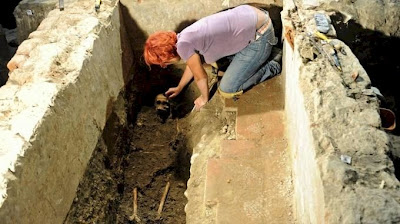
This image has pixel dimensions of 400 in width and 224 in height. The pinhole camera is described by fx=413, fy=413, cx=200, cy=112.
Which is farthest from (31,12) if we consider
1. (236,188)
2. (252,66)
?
(236,188)

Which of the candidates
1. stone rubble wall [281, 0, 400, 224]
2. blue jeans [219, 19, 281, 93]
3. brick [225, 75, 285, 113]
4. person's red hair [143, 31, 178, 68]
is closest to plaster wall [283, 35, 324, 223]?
stone rubble wall [281, 0, 400, 224]

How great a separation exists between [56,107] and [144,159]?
1540 mm

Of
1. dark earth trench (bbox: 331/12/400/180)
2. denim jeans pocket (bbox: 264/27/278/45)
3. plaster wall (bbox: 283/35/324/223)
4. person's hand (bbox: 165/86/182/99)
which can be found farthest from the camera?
person's hand (bbox: 165/86/182/99)

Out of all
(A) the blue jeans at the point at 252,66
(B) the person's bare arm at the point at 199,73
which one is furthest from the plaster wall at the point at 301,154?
(B) the person's bare arm at the point at 199,73

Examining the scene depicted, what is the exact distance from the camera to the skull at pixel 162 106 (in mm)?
4375

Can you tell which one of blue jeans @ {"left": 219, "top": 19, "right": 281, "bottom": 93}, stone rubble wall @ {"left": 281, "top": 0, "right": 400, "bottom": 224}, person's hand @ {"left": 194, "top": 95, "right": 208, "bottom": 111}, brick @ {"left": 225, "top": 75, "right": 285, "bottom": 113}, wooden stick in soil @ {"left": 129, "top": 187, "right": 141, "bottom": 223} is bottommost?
wooden stick in soil @ {"left": 129, "top": 187, "right": 141, "bottom": 223}

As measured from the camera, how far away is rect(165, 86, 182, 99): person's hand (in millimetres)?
4152

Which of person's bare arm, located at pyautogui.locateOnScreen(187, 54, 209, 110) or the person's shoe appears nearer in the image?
person's bare arm, located at pyautogui.locateOnScreen(187, 54, 209, 110)

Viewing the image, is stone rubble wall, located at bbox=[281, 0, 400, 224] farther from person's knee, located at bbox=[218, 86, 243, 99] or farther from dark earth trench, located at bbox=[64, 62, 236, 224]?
dark earth trench, located at bbox=[64, 62, 236, 224]

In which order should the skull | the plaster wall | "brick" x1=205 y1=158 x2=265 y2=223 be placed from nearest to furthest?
1. the plaster wall
2. "brick" x1=205 y1=158 x2=265 y2=223
3. the skull

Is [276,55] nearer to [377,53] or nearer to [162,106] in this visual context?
[377,53]

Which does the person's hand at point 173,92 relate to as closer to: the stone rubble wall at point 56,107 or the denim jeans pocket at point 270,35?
the stone rubble wall at point 56,107

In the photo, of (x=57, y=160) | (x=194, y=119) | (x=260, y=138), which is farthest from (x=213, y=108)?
(x=57, y=160)

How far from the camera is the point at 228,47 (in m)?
3.64
